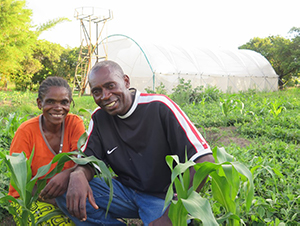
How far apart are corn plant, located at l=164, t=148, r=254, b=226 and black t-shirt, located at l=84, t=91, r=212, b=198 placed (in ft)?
0.82

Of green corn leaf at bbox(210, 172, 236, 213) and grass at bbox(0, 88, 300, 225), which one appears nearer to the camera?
green corn leaf at bbox(210, 172, 236, 213)

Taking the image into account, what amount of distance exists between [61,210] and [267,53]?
20.6 m

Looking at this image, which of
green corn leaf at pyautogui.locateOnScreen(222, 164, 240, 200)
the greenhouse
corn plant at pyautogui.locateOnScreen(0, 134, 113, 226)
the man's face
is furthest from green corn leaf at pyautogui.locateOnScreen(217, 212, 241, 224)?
the greenhouse

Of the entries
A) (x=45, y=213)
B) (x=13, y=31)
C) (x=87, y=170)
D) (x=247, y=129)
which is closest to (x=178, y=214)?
(x=87, y=170)

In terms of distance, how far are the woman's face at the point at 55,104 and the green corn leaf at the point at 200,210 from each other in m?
1.24

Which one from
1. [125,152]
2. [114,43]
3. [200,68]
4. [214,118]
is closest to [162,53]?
[200,68]

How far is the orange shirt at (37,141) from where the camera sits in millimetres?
2072

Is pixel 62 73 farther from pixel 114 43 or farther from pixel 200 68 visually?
pixel 200 68

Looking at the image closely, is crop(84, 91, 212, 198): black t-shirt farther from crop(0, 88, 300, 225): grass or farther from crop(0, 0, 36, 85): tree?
crop(0, 0, 36, 85): tree

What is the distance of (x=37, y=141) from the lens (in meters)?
2.13

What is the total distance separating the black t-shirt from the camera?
1.75 metres

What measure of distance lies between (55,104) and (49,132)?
252 mm

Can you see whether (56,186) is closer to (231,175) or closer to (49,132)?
(49,132)

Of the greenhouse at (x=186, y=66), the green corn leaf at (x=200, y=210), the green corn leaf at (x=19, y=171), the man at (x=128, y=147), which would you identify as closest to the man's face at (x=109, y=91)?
the man at (x=128, y=147)
